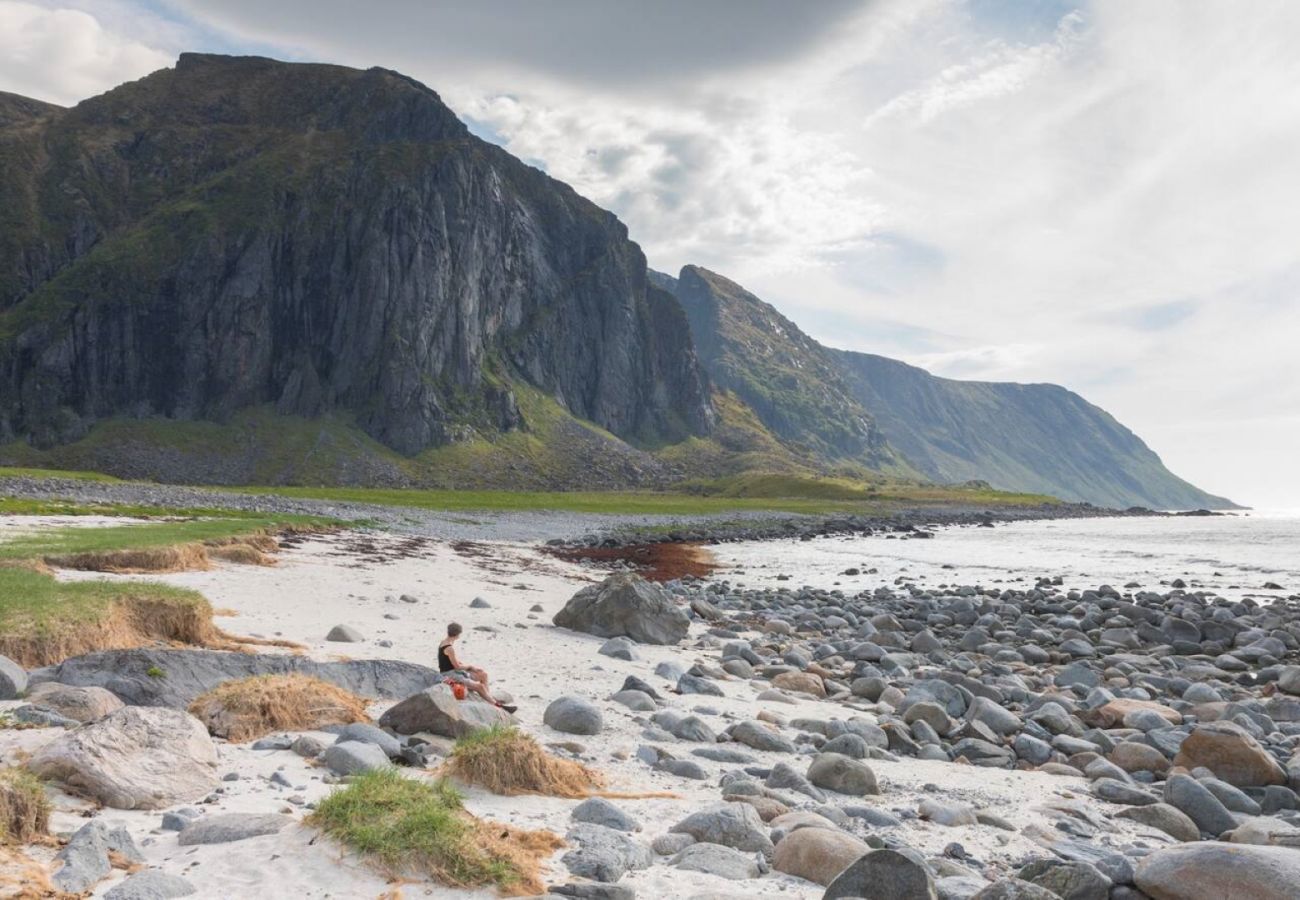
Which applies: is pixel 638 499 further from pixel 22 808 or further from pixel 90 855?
pixel 90 855

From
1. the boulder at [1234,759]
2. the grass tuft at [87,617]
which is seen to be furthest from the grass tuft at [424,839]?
the boulder at [1234,759]

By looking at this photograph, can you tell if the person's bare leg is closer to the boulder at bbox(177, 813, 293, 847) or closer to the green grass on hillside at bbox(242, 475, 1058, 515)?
the boulder at bbox(177, 813, 293, 847)

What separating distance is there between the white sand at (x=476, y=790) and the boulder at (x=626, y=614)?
614 millimetres

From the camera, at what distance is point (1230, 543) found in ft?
292

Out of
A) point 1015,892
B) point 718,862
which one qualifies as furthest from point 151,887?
point 1015,892

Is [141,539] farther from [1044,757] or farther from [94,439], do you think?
[94,439]

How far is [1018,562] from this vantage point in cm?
6338

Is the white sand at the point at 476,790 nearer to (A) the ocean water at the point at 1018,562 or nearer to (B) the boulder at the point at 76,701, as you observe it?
(B) the boulder at the point at 76,701

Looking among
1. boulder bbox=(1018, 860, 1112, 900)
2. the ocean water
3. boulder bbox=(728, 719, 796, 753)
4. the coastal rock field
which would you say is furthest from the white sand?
the ocean water

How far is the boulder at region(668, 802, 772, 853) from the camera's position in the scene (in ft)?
26.8

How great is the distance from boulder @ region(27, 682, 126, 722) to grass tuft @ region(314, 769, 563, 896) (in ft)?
13.4

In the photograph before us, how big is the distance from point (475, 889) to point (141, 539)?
23.3 m

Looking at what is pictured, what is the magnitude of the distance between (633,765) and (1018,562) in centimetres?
6014

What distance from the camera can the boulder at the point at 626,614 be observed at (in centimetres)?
2222
